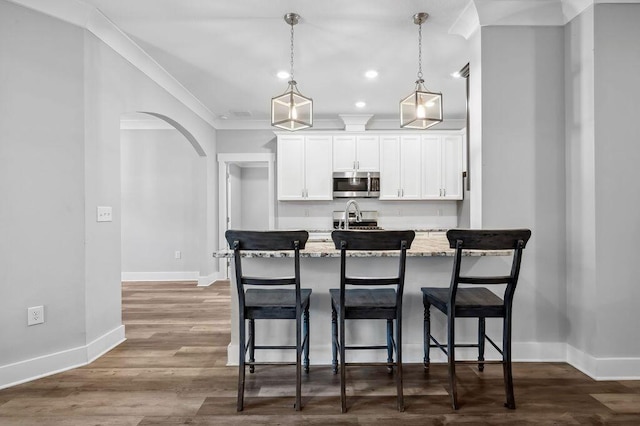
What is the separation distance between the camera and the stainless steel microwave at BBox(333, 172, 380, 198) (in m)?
5.28

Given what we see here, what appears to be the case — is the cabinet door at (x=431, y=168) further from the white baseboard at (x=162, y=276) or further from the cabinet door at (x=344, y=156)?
the white baseboard at (x=162, y=276)

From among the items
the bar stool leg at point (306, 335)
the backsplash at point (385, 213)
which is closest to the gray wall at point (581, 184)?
the bar stool leg at point (306, 335)

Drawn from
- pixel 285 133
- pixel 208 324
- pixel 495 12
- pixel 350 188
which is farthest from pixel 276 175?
pixel 495 12

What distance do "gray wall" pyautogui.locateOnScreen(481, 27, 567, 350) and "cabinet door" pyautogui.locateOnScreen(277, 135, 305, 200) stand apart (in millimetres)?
3140

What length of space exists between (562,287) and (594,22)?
1861mm

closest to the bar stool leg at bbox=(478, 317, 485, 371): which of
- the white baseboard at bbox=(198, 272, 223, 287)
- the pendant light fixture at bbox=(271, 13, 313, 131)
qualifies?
the pendant light fixture at bbox=(271, 13, 313, 131)

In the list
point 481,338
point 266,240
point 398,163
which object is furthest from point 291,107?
point 398,163

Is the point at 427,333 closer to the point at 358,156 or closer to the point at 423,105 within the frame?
the point at 423,105

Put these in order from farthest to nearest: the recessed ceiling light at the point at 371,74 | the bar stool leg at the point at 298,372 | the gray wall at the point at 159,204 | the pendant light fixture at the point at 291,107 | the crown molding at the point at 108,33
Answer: the gray wall at the point at 159,204 < the recessed ceiling light at the point at 371,74 < the pendant light fixture at the point at 291,107 < the crown molding at the point at 108,33 < the bar stool leg at the point at 298,372

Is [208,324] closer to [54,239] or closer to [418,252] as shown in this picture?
[54,239]

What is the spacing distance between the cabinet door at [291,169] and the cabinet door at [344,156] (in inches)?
20.2

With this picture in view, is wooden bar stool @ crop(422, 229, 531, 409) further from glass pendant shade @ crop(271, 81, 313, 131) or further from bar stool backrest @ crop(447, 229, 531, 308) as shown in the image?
glass pendant shade @ crop(271, 81, 313, 131)

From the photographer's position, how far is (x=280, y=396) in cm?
205

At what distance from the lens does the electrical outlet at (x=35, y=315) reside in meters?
2.33
